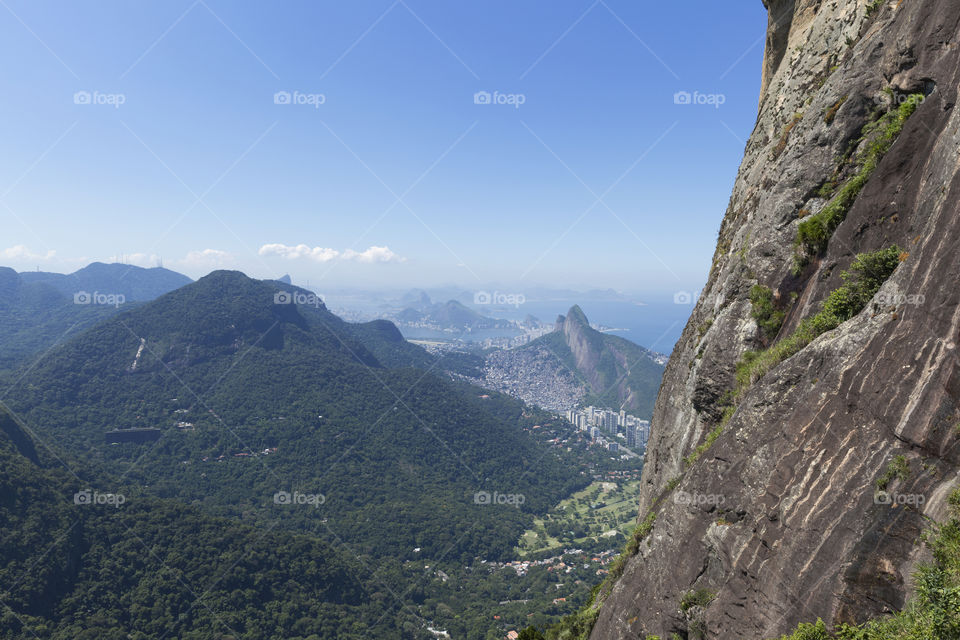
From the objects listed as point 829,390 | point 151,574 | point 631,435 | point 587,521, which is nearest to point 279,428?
point 151,574

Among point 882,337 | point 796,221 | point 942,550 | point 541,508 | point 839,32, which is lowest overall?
point 541,508

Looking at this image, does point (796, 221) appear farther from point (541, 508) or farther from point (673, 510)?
point (541, 508)

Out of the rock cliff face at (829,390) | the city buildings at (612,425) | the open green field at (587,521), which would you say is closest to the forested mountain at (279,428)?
the open green field at (587,521)

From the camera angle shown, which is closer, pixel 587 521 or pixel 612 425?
pixel 587 521

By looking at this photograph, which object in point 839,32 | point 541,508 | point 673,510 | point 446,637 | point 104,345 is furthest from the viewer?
point 104,345

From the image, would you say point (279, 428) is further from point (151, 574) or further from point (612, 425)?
point (612, 425)

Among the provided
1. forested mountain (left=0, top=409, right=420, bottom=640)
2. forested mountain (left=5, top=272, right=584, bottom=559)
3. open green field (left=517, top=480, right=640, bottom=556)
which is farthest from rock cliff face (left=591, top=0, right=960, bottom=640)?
open green field (left=517, top=480, right=640, bottom=556)

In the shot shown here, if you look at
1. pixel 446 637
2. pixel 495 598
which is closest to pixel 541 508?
pixel 495 598
